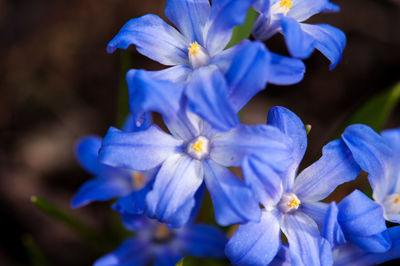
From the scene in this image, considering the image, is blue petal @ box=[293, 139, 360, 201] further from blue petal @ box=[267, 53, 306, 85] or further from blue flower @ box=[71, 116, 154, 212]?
blue flower @ box=[71, 116, 154, 212]

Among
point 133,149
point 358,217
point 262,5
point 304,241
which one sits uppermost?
point 262,5

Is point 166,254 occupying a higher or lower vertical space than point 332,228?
lower

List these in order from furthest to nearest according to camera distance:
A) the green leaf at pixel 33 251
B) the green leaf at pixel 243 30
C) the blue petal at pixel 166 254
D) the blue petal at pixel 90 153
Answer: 1. the blue petal at pixel 90 153
2. the green leaf at pixel 33 251
3. the blue petal at pixel 166 254
4. the green leaf at pixel 243 30

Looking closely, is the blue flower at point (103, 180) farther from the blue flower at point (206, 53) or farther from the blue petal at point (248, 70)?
the blue petal at point (248, 70)

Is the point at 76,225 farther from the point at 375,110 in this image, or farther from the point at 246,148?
the point at 375,110

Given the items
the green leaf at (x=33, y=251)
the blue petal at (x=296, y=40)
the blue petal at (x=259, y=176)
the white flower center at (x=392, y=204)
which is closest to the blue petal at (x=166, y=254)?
the green leaf at (x=33, y=251)

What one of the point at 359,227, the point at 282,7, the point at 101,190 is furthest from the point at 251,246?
the point at 101,190

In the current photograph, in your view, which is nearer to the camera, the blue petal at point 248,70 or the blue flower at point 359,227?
the blue petal at point 248,70
